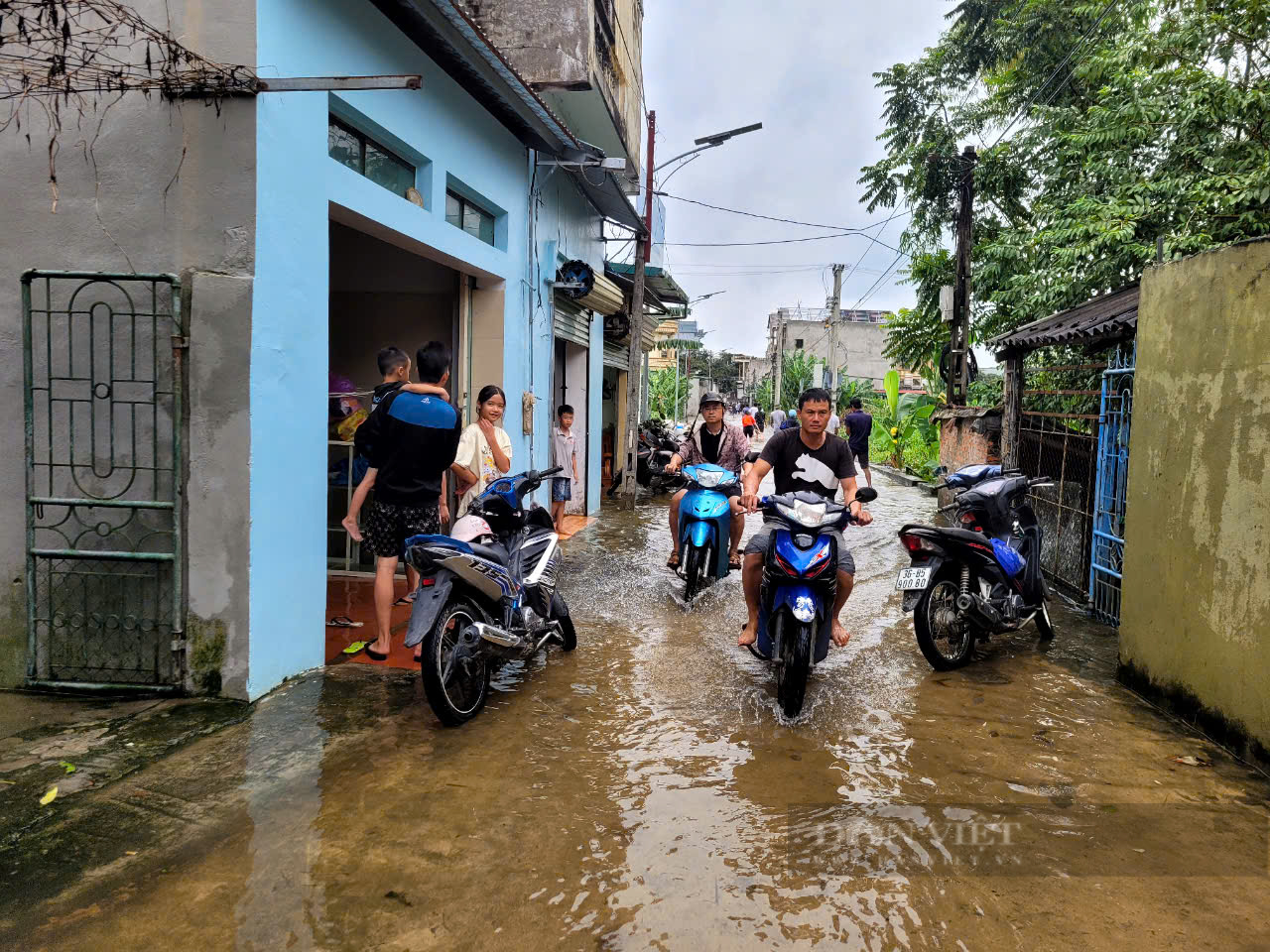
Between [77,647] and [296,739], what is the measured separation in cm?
148

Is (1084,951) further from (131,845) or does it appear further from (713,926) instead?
(131,845)

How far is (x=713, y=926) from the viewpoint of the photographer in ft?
8.82

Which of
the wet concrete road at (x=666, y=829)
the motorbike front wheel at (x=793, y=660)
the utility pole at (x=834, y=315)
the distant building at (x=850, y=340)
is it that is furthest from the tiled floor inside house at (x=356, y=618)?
the distant building at (x=850, y=340)

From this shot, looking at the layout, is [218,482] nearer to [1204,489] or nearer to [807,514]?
[807,514]

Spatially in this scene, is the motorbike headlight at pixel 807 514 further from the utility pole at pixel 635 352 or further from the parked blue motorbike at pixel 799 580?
the utility pole at pixel 635 352

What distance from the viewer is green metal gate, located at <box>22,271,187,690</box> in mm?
4410

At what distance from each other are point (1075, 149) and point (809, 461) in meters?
10.7

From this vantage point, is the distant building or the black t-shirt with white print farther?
the distant building

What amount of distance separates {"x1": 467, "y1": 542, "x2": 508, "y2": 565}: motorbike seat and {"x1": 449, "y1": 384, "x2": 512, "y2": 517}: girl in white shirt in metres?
1.76

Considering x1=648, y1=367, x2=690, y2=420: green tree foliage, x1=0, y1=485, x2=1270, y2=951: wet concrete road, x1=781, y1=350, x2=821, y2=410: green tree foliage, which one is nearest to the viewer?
x1=0, y1=485, x2=1270, y2=951: wet concrete road

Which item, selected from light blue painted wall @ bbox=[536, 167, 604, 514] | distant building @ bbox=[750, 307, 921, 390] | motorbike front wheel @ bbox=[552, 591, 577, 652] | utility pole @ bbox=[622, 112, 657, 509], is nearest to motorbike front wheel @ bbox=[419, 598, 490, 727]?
motorbike front wheel @ bbox=[552, 591, 577, 652]

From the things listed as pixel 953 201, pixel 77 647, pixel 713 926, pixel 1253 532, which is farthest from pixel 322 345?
pixel 953 201

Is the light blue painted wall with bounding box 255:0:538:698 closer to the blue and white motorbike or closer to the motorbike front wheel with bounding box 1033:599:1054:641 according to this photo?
the blue and white motorbike

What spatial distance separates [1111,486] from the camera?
6754mm
